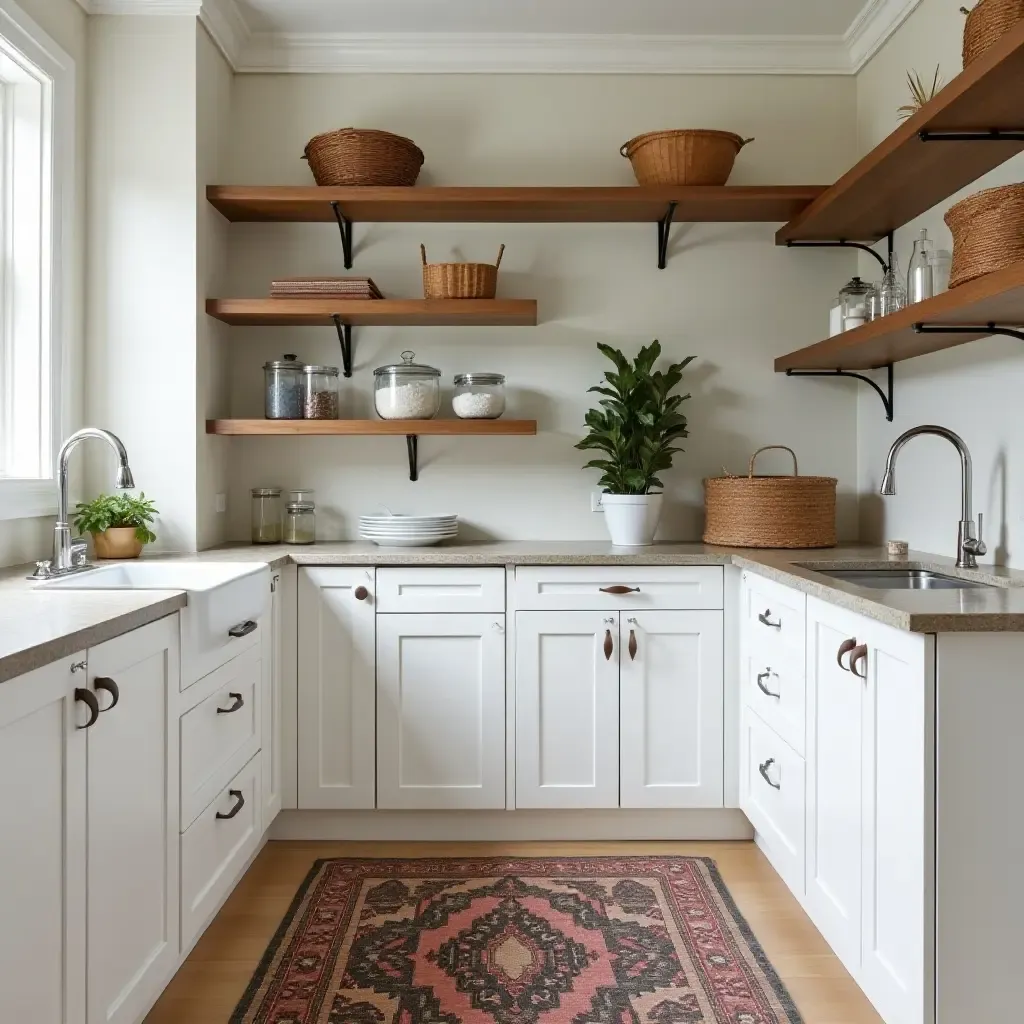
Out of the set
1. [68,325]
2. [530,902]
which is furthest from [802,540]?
[68,325]

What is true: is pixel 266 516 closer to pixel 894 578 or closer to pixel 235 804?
pixel 235 804

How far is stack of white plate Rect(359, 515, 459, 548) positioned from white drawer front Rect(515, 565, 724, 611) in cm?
37

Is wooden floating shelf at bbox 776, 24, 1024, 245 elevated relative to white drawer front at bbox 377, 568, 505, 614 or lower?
elevated

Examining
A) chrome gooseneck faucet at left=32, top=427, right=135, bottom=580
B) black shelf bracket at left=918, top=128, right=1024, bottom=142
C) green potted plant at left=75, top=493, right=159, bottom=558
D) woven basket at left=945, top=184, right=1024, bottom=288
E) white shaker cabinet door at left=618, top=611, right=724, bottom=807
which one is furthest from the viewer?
white shaker cabinet door at left=618, top=611, right=724, bottom=807

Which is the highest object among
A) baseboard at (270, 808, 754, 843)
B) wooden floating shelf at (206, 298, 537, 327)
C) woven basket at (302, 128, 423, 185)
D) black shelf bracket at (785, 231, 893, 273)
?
woven basket at (302, 128, 423, 185)

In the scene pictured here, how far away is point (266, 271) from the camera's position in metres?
3.19

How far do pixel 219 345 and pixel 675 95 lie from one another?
74.6 inches

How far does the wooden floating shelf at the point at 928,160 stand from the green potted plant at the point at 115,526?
231 cm

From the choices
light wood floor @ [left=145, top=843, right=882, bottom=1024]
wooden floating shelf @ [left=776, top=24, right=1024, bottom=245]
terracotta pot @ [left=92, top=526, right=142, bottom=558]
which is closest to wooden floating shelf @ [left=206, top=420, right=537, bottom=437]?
terracotta pot @ [left=92, top=526, right=142, bottom=558]

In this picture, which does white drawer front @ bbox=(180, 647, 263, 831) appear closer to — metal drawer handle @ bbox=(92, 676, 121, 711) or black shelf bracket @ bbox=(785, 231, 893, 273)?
metal drawer handle @ bbox=(92, 676, 121, 711)

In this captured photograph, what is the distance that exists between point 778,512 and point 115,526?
206cm

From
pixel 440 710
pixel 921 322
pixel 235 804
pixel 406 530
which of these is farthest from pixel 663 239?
pixel 235 804

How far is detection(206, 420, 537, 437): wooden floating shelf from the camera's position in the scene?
287 centimetres

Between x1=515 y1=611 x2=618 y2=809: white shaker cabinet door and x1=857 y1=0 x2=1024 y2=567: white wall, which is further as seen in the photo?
x1=515 y1=611 x2=618 y2=809: white shaker cabinet door
